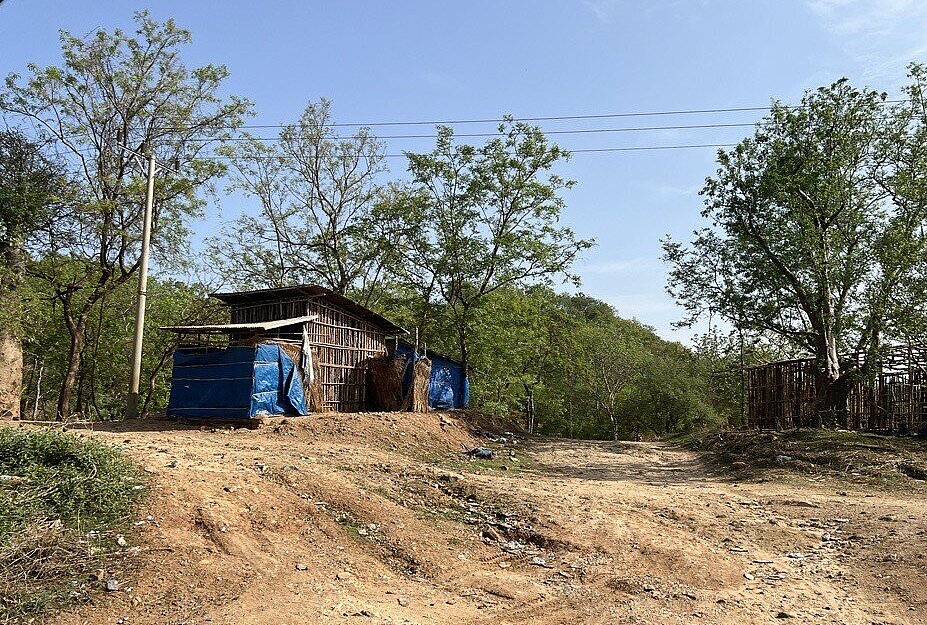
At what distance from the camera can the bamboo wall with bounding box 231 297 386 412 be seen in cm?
1794

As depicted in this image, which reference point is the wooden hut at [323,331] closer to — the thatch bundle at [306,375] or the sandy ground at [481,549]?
the thatch bundle at [306,375]

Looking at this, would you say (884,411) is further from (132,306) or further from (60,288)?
(132,306)

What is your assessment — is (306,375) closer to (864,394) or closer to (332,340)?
(332,340)

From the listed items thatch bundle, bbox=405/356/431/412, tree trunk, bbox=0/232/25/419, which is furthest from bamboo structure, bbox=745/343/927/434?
tree trunk, bbox=0/232/25/419

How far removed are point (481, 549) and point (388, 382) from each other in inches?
478

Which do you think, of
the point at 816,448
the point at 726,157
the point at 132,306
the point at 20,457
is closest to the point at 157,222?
the point at 132,306

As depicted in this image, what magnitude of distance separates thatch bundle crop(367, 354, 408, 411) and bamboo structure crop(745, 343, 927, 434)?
414 inches

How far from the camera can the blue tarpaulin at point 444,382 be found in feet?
69.3

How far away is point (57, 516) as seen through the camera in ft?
17.6

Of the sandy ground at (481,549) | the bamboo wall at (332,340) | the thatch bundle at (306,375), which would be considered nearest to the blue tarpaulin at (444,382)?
the bamboo wall at (332,340)

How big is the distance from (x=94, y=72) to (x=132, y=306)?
10400 millimetres

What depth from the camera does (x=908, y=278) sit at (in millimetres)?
15672

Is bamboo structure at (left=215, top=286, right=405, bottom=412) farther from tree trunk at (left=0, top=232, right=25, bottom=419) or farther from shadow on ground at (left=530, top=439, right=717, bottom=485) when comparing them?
shadow on ground at (left=530, top=439, right=717, bottom=485)

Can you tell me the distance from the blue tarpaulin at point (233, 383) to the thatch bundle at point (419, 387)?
3.97m
